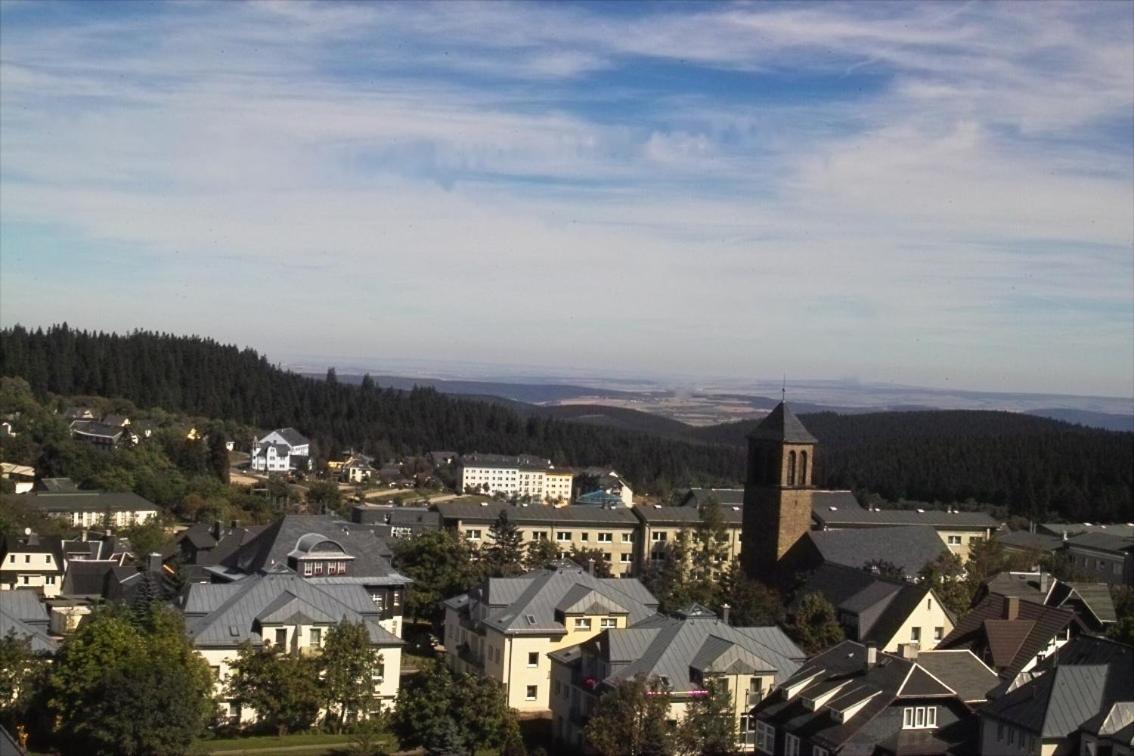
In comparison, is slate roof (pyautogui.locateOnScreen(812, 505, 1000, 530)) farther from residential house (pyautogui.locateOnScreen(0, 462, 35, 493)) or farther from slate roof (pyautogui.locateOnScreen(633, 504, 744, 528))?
residential house (pyautogui.locateOnScreen(0, 462, 35, 493))

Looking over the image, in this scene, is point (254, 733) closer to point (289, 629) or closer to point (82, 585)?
point (289, 629)

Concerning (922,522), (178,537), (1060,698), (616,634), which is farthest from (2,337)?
(1060,698)

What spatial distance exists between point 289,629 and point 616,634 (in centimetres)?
954

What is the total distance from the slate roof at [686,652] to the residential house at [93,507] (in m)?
46.9

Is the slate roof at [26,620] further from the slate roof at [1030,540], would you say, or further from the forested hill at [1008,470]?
the forested hill at [1008,470]

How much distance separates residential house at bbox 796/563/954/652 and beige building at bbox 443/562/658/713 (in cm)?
628

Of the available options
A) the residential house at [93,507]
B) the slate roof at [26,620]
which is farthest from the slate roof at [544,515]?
the slate roof at [26,620]

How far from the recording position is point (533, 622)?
40.1m

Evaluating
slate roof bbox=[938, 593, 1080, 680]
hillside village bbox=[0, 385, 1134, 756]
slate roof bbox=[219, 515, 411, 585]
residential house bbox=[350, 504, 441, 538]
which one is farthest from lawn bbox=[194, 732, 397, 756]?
residential house bbox=[350, 504, 441, 538]

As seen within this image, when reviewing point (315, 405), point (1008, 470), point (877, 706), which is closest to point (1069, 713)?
point (877, 706)

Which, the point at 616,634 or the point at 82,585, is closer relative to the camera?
the point at 616,634

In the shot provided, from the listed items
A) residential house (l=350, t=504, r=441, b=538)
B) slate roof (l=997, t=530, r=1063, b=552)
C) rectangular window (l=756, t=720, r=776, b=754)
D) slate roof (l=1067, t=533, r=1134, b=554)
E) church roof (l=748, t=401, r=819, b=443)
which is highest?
church roof (l=748, t=401, r=819, b=443)

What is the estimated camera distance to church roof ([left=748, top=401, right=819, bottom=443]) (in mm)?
55562

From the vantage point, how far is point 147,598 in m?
39.9
